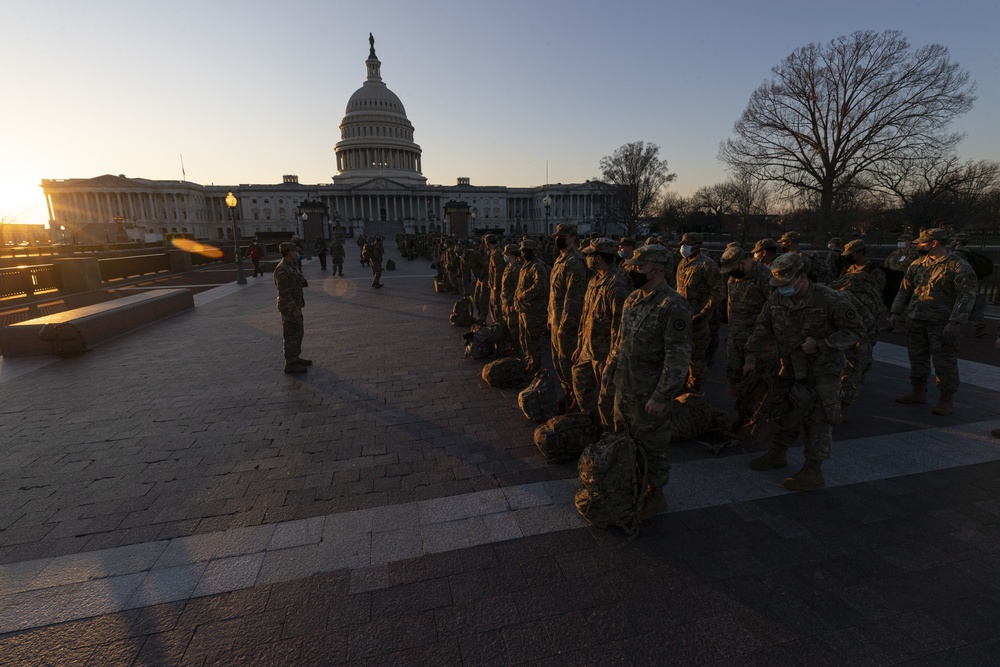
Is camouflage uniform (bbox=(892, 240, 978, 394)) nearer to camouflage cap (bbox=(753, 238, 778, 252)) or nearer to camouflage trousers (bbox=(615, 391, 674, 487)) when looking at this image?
camouflage cap (bbox=(753, 238, 778, 252))

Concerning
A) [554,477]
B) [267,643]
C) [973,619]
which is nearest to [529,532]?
[554,477]

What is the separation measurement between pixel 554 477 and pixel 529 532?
90 cm

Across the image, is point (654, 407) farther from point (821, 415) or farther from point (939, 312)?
point (939, 312)

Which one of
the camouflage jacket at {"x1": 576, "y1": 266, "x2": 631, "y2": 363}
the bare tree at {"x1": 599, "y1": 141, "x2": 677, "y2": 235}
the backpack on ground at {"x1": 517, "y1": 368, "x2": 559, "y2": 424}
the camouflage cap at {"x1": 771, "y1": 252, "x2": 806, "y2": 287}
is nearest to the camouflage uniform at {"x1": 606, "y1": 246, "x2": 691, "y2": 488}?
the camouflage jacket at {"x1": 576, "y1": 266, "x2": 631, "y2": 363}

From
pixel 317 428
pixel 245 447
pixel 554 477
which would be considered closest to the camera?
pixel 554 477

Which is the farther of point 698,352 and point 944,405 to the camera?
point 698,352

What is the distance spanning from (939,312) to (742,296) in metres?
2.54

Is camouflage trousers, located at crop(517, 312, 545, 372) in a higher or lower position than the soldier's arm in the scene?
lower

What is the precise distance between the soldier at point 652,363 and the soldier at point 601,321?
446mm

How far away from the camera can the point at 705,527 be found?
3.61m

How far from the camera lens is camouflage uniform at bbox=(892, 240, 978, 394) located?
541 cm

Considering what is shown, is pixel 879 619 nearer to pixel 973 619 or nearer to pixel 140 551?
pixel 973 619

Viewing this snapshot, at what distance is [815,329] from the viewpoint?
155 inches

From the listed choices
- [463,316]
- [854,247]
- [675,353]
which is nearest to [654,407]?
[675,353]
